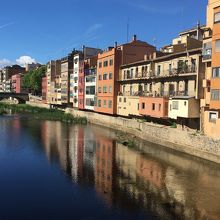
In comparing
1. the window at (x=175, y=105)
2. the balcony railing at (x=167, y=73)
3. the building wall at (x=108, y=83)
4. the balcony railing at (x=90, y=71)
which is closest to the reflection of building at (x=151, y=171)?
the window at (x=175, y=105)

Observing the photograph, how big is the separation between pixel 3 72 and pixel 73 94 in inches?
4782

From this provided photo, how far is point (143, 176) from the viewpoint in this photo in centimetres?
3005

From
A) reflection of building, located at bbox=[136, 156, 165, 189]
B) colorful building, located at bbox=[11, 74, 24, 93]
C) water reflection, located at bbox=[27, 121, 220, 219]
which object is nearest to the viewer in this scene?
water reflection, located at bbox=[27, 121, 220, 219]

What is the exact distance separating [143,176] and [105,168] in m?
4.39

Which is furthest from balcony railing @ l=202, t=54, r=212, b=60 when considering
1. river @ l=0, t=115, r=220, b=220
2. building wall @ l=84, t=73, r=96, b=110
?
building wall @ l=84, t=73, r=96, b=110

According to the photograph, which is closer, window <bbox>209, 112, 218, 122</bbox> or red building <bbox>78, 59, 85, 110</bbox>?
window <bbox>209, 112, 218, 122</bbox>

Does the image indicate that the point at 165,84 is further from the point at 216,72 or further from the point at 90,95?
the point at 90,95

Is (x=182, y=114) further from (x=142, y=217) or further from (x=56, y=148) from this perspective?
(x=142, y=217)

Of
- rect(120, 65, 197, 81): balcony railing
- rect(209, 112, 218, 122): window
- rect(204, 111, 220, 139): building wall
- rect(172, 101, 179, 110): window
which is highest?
Result: rect(120, 65, 197, 81): balcony railing

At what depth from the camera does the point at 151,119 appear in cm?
5209

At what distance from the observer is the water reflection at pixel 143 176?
2272 cm

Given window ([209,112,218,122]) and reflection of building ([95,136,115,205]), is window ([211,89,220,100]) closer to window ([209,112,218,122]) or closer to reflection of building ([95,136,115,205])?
window ([209,112,218,122])

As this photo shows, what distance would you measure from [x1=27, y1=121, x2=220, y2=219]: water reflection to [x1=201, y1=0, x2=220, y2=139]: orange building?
3.80m

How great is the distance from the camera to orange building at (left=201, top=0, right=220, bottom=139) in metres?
35.0
